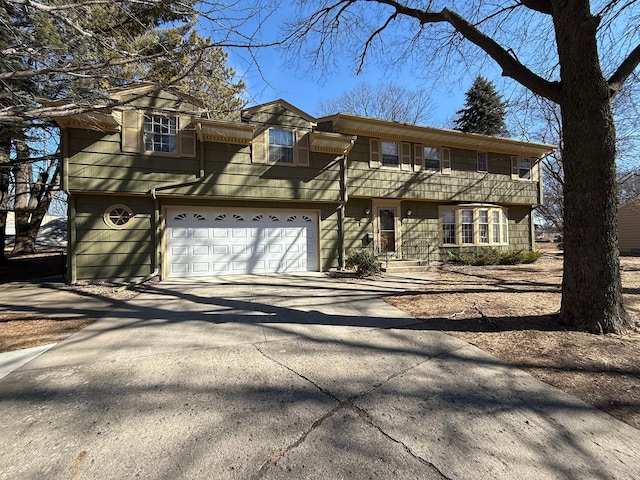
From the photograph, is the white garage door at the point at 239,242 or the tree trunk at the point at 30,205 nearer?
the white garage door at the point at 239,242

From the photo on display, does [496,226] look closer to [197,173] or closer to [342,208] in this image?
[342,208]

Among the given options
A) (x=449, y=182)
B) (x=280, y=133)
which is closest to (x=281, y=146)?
(x=280, y=133)

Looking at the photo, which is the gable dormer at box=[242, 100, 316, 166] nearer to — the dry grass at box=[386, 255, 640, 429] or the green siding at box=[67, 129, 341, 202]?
the green siding at box=[67, 129, 341, 202]

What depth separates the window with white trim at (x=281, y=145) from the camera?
10227 mm

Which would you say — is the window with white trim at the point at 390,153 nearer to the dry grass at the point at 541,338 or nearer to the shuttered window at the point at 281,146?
the shuttered window at the point at 281,146

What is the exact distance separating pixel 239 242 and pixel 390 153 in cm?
Answer: 711

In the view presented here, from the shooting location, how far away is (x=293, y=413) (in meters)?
2.44

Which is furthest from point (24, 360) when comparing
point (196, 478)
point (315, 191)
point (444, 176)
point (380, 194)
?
point (444, 176)

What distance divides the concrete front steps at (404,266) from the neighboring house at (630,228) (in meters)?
17.4

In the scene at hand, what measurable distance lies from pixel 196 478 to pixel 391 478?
1.17 metres

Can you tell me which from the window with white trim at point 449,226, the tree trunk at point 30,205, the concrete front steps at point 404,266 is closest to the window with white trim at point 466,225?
the window with white trim at point 449,226

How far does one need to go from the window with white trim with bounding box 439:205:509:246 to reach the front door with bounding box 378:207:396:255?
2493 mm

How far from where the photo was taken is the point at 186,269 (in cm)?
958

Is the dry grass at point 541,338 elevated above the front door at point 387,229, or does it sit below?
below
